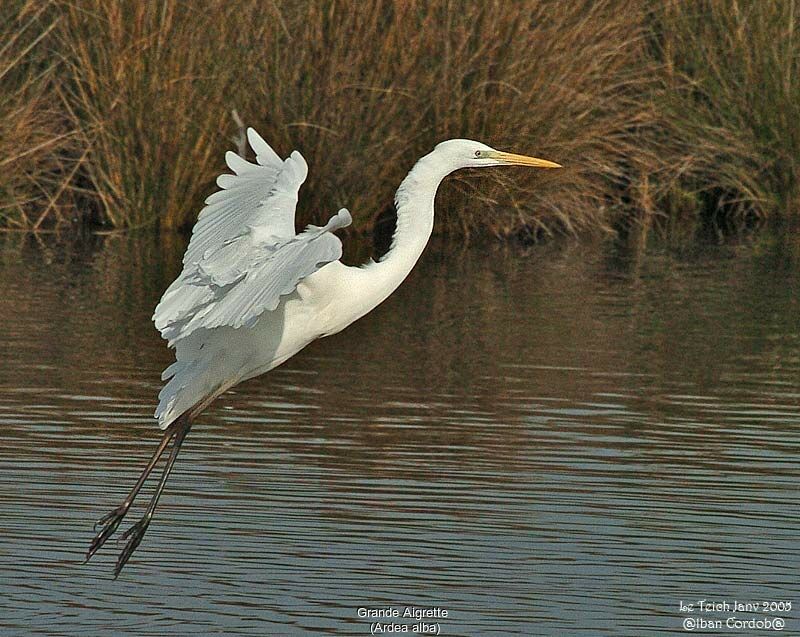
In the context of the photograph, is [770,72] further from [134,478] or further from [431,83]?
[134,478]

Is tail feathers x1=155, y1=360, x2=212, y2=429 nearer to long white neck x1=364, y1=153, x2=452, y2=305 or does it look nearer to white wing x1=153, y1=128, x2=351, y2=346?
white wing x1=153, y1=128, x2=351, y2=346

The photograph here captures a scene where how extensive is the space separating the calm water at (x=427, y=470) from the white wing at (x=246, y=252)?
0.90 meters

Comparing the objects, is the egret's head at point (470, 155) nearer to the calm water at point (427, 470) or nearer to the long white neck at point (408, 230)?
the long white neck at point (408, 230)

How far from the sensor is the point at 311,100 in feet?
53.5

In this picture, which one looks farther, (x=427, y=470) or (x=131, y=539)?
(x=427, y=470)

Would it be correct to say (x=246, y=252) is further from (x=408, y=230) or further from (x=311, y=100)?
(x=311, y=100)

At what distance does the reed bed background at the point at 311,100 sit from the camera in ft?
52.5

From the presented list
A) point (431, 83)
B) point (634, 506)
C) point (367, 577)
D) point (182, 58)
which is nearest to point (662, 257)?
point (431, 83)

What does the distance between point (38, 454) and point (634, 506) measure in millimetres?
2654

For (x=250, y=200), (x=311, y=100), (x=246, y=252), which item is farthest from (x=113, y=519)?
(x=311, y=100)

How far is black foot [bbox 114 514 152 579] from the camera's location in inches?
247

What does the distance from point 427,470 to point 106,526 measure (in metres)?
1.74

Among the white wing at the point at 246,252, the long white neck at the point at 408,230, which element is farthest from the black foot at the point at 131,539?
the long white neck at the point at 408,230

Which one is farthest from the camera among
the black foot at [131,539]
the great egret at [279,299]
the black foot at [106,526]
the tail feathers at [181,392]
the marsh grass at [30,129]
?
the marsh grass at [30,129]
